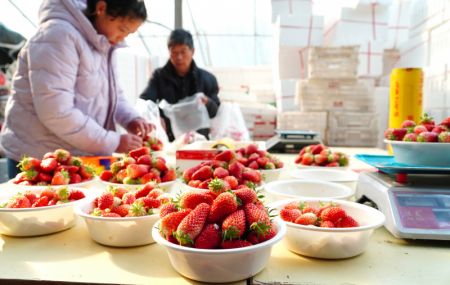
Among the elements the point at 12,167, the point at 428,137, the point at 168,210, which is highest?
the point at 428,137

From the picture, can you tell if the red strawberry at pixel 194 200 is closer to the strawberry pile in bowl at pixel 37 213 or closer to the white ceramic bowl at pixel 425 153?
the strawberry pile in bowl at pixel 37 213

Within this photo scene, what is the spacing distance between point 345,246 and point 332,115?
9.06ft

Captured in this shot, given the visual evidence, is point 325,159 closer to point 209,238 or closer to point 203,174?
point 203,174

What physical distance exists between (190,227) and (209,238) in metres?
0.04

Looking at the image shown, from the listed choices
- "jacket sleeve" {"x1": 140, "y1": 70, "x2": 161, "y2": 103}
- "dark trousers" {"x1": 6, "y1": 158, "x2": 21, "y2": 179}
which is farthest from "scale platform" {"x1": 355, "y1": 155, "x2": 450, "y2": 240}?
"jacket sleeve" {"x1": 140, "y1": 70, "x2": 161, "y2": 103}

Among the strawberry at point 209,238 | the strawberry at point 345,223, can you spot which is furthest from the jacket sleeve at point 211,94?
the strawberry at point 209,238

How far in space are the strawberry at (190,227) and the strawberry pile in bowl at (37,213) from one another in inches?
14.9

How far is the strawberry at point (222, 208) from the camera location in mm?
649

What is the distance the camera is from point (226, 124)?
117 inches

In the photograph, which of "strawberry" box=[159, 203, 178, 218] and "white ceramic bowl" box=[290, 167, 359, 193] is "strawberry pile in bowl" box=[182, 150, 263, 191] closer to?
"strawberry" box=[159, 203, 178, 218]

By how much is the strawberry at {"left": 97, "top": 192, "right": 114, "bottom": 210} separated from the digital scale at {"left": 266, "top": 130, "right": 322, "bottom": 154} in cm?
164

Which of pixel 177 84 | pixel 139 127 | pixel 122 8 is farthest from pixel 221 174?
pixel 177 84

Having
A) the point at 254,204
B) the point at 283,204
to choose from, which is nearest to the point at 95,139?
the point at 283,204

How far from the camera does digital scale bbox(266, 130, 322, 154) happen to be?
241 cm
